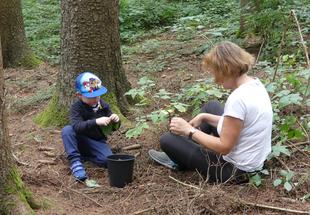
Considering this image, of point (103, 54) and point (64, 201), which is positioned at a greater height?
point (103, 54)

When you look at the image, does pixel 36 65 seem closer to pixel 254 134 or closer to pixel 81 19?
pixel 81 19

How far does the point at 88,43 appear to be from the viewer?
16.4 ft

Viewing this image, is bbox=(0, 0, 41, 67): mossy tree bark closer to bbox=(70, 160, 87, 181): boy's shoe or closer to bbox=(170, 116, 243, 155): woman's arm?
bbox=(70, 160, 87, 181): boy's shoe

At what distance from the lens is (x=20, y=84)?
25.1 feet

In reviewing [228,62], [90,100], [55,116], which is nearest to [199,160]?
[228,62]

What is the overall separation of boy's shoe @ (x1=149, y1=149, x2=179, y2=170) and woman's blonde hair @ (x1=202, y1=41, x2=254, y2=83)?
0.94 meters

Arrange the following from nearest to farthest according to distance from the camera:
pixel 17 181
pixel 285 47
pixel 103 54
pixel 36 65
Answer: pixel 17 181 → pixel 103 54 → pixel 285 47 → pixel 36 65

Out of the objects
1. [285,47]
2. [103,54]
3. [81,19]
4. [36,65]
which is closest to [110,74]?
[103,54]

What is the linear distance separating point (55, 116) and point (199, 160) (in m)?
2.11

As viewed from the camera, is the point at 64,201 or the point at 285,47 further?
the point at 285,47

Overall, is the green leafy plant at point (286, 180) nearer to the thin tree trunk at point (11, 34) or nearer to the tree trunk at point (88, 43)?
the tree trunk at point (88, 43)

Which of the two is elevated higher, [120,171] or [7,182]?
[7,182]

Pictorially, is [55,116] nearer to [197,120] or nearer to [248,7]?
[197,120]

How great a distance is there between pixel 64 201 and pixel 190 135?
1098 mm
